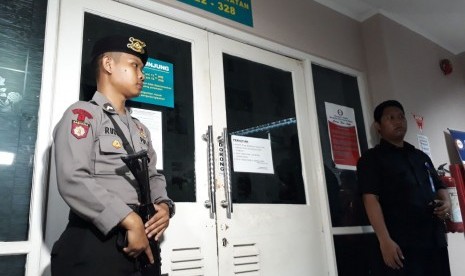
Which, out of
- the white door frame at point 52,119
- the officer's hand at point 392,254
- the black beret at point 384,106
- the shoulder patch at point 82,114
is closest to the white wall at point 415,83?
the white door frame at point 52,119

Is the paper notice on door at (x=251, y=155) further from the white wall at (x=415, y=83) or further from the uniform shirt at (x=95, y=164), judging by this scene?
the white wall at (x=415, y=83)

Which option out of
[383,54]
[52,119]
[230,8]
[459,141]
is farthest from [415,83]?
[52,119]

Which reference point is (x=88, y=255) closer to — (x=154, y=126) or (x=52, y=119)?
(x=52, y=119)

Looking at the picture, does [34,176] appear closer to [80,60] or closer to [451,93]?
[80,60]

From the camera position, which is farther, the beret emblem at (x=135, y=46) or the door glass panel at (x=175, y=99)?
the door glass panel at (x=175, y=99)

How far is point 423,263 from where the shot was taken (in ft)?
5.97

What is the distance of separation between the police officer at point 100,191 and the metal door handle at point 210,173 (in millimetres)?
515

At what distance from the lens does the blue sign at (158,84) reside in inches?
65.2

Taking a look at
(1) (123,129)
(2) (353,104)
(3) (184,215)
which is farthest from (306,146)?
(1) (123,129)

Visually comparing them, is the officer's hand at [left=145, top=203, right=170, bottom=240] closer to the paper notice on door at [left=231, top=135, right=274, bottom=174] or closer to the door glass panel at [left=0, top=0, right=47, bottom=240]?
the door glass panel at [left=0, top=0, right=47, bottom=240]

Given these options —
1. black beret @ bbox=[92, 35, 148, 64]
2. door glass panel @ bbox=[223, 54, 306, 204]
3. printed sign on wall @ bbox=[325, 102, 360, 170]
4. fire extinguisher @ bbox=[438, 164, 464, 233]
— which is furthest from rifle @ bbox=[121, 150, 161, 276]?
fire extinguisher @ bbox=[438, 164, 464, 233]

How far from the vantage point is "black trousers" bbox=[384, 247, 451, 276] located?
1812 mm

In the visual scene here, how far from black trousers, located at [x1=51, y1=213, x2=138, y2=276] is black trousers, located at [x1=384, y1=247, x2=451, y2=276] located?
150 centimetres

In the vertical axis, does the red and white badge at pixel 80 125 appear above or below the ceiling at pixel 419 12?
below
